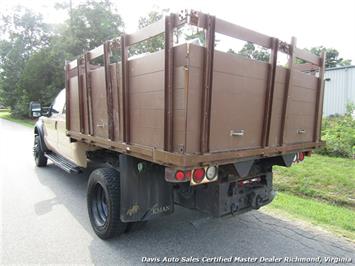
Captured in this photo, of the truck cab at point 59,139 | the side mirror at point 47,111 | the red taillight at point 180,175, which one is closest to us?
the red taillight at point 180,175

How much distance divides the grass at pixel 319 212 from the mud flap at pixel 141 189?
6.87 ft

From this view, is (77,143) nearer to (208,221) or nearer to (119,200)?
(119,200)

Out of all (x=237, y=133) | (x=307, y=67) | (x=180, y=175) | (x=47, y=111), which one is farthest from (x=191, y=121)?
(x=47, y=111)

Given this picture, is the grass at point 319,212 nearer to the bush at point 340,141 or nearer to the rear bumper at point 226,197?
the rear bumper at point 226,197

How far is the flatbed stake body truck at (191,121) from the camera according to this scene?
8.75 ft

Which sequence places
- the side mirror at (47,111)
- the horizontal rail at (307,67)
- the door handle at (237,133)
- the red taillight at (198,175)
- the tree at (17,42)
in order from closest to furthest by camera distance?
1. the red taillight at (198,175)
2. the door handle at (237,133)
3. the horizontal rail at (307,67)
4. the side mirror at (47,111)
5. the tree at (17,42)

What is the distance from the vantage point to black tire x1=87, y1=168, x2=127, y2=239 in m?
3.61

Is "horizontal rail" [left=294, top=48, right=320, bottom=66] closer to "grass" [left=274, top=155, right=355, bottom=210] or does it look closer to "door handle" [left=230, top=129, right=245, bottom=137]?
"door handle" [left=230, top=129, right=245, bottom=137]

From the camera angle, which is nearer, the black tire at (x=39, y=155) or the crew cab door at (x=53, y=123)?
the crew cab door at (x=53, y=123)

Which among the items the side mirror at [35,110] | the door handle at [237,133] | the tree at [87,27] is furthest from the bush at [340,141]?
the tree at [87,27]

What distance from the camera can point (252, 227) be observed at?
4.16 m

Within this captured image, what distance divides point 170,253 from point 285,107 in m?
2.10

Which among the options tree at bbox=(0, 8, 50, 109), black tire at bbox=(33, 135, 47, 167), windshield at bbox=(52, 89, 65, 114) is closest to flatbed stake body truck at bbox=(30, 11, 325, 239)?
windshield at bbox=(52, 89, 65, 114)

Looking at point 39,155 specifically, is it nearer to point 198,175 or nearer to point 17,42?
point 198,175
